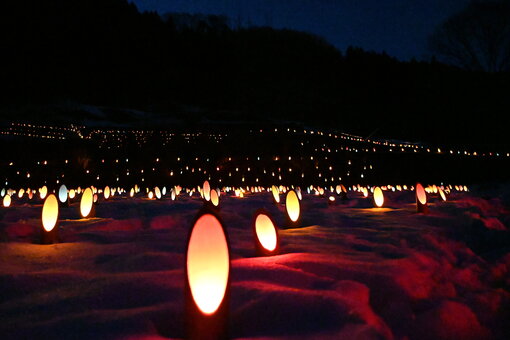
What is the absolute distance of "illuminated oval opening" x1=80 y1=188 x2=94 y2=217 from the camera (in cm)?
440

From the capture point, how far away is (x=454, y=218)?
4203 millimetres

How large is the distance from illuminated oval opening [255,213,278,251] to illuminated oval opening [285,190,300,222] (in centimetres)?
122

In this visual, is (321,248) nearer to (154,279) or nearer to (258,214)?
(258,214)

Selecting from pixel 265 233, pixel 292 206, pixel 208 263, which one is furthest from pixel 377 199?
pixel 208 263

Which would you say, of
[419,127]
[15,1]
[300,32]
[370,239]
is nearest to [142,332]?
[370,239]

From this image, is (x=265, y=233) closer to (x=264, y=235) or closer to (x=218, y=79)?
(x=264, y=235)

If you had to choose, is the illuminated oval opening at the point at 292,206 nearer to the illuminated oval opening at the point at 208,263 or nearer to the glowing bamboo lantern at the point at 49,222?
the glowing bamboo lantern at the point at 49,222

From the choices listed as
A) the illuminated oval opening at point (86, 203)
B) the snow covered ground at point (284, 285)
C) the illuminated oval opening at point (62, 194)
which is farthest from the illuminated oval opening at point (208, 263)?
the illuminated oval opening at point (62, 194)

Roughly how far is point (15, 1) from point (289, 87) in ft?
61.1

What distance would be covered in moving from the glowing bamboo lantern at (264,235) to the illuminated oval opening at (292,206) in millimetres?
1215

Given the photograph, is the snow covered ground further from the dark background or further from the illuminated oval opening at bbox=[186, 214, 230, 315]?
the dark background

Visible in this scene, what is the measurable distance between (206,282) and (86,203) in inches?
148

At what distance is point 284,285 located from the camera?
74.6 inches

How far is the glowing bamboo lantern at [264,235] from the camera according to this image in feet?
8.17
